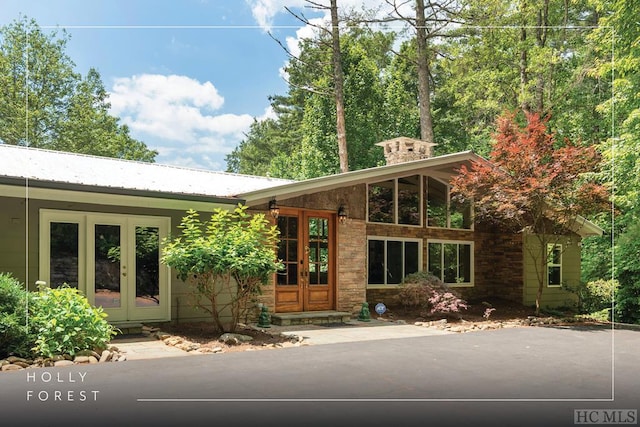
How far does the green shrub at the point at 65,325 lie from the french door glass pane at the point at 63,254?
129 cm

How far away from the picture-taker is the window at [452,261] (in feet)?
42.7

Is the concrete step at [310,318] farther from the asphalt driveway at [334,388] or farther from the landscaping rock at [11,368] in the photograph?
the landscaping rock at [11,368]

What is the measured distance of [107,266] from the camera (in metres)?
8.31

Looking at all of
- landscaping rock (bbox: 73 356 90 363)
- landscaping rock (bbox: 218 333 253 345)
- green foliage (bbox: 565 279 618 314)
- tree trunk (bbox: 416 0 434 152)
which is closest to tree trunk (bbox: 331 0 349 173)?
tree trunk (bbox: 416 0 434 152)

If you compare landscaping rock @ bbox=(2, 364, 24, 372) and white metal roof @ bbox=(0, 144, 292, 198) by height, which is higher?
white metal roof @ bbox=(0, 144, 292, 198)

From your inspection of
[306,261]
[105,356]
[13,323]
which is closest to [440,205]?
[306,261]

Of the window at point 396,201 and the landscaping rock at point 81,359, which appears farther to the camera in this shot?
the window at point 396,201

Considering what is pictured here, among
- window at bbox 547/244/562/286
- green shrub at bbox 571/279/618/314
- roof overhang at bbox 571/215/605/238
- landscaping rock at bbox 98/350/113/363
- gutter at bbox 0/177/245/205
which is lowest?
green shrub at bbox 571/279/618/314

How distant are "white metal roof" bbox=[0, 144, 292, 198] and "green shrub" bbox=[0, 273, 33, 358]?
1983 millimetres

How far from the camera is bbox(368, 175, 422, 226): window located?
1199 cm

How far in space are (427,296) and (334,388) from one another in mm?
6609

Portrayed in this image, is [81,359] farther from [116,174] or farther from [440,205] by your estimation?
[440,205]

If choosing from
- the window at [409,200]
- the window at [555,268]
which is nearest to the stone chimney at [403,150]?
the window at [409,200]

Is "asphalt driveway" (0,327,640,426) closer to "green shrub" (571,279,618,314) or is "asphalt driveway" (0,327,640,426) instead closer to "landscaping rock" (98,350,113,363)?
"landscaping rock" (98,350,113,363)
